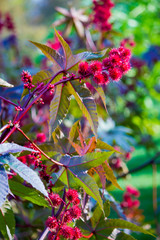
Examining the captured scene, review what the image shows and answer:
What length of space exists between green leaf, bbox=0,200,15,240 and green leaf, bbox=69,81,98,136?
23 cm

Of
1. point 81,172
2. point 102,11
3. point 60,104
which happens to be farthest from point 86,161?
point 102,11

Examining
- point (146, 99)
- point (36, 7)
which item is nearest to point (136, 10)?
point (146, 99)

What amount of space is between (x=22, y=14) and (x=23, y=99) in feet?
35.6

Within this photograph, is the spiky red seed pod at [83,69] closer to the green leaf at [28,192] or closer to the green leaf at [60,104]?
the green leaf at [60,104]

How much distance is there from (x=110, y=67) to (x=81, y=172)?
7.9 inches

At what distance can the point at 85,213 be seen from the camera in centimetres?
64

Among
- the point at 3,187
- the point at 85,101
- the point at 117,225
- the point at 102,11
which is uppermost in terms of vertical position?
the point at 102,11

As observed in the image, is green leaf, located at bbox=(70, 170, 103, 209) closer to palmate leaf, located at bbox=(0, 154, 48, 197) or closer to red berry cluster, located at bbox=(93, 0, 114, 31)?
palmate leaf, located at bbox=(0, 154, 48, 197)

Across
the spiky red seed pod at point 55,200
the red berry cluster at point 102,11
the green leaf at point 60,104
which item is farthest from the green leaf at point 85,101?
the red berry cluster at point 102,11

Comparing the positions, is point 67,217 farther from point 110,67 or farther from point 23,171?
point 110,67

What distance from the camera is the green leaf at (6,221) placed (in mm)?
561

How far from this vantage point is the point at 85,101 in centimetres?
55

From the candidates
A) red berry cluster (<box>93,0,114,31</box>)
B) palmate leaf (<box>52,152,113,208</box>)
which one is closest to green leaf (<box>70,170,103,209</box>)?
palmate leaf (<box>52,152,113,208</box>)

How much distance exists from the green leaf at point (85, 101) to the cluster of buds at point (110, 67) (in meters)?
0.03
